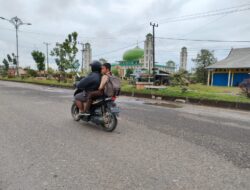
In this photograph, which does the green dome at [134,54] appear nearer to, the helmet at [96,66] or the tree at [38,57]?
the tree at [38,57]

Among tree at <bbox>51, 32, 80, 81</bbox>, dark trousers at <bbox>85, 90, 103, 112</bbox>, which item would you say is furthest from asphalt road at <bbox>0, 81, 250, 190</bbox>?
tree at <bbox>51, 32, 80, 81</bbox>

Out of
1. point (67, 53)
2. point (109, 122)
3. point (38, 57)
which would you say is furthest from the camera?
point (38, 57)

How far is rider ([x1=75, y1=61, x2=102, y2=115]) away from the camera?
5207mm

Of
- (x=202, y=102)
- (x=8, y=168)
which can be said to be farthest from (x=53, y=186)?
(x=202, y=102)

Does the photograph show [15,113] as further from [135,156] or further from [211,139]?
[211,139]

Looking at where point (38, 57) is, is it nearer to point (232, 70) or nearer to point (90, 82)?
point (232, 70)

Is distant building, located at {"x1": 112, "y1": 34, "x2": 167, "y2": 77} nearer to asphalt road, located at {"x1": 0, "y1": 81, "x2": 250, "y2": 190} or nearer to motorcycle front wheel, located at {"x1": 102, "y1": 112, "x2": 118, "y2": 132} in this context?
motorcycle front wheel, located at {"x1": 102, "y1": 112, "x2": 118, "y2": 132}

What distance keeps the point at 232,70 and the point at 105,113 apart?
28.3 meters

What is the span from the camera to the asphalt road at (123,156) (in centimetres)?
269

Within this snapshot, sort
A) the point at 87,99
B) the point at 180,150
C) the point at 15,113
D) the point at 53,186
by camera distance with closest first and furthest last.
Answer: the point at 53,186 → the point at 180,150 → the point at 87,99 → the point at 15,113

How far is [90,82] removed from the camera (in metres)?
5.20

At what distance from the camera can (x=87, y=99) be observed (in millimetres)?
5328

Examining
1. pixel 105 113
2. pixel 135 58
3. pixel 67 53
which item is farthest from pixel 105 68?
pixel 135 58

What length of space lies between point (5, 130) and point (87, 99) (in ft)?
6.69
